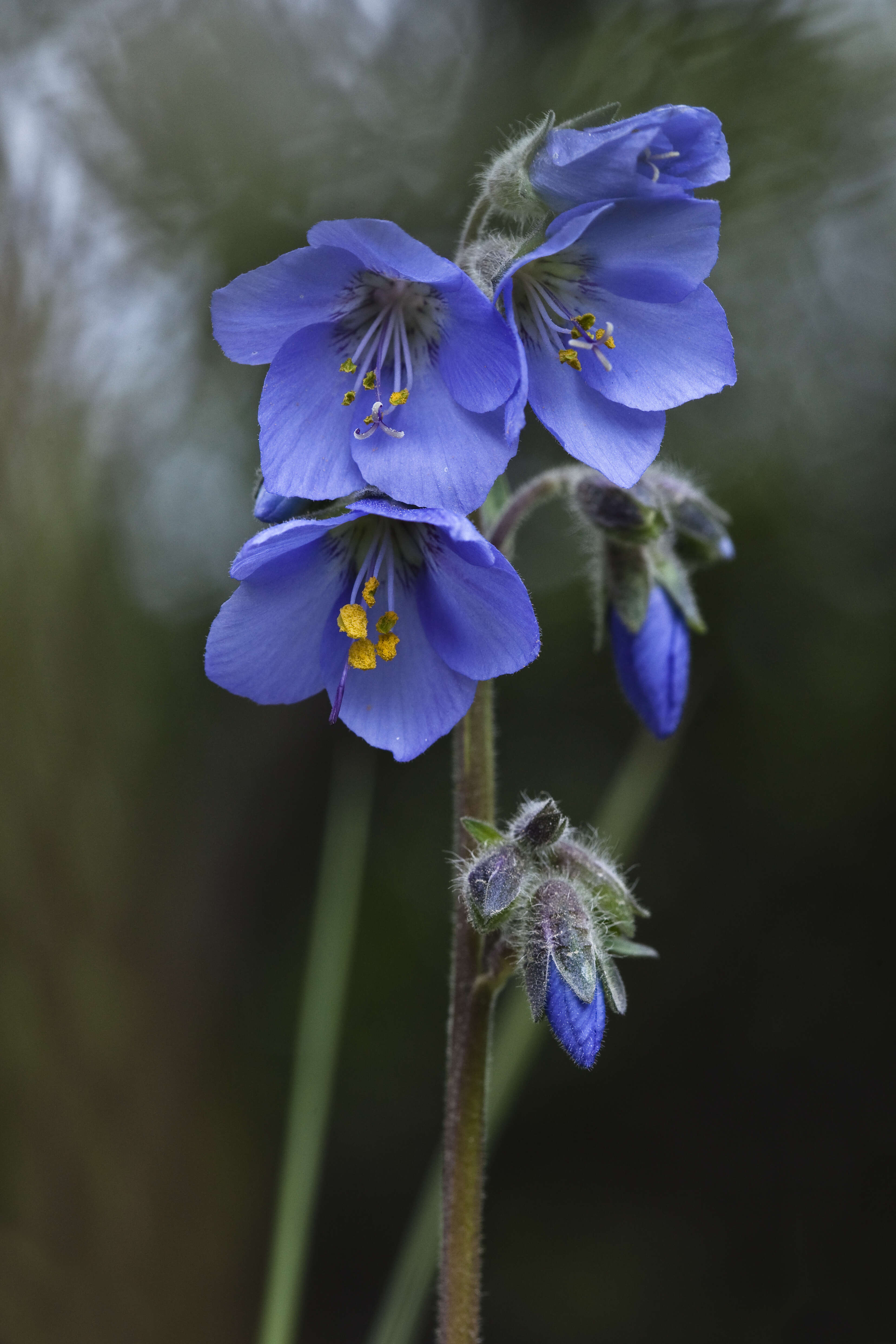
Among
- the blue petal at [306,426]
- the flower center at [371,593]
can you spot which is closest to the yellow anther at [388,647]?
the flower center at [371,593]

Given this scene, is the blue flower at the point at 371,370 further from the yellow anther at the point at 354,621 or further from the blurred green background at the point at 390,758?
the blurred green background at the point at 390,758

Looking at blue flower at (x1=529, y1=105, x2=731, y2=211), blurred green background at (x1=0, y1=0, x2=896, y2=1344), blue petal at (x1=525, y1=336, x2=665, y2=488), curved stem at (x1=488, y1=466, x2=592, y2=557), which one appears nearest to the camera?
blue flower at (x1=529, y1=105, x2=731, y2=211)

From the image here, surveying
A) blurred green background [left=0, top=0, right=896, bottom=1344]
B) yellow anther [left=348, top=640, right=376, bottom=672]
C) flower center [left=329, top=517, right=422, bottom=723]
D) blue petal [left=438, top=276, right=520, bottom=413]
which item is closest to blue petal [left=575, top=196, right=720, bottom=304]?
blue petal [left=438, top=276, right=520, bottom=413]

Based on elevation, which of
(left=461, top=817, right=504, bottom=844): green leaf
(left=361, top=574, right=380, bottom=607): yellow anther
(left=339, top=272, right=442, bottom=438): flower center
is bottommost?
(left=461, top=817, right=504, bottom=844): green leaf

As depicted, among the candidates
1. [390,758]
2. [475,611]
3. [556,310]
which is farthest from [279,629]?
[390,758]

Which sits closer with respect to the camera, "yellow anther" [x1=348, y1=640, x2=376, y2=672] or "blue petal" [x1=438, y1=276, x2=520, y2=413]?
"blue petal" [x1=438, y1=276, x2=520, y2=413]

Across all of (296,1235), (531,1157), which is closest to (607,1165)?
(531,1157)

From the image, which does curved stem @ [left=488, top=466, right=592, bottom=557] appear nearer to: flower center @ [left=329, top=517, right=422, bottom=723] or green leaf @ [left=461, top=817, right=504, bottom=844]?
flower center @ [left=329, top=517, right=422, bottom=723]
